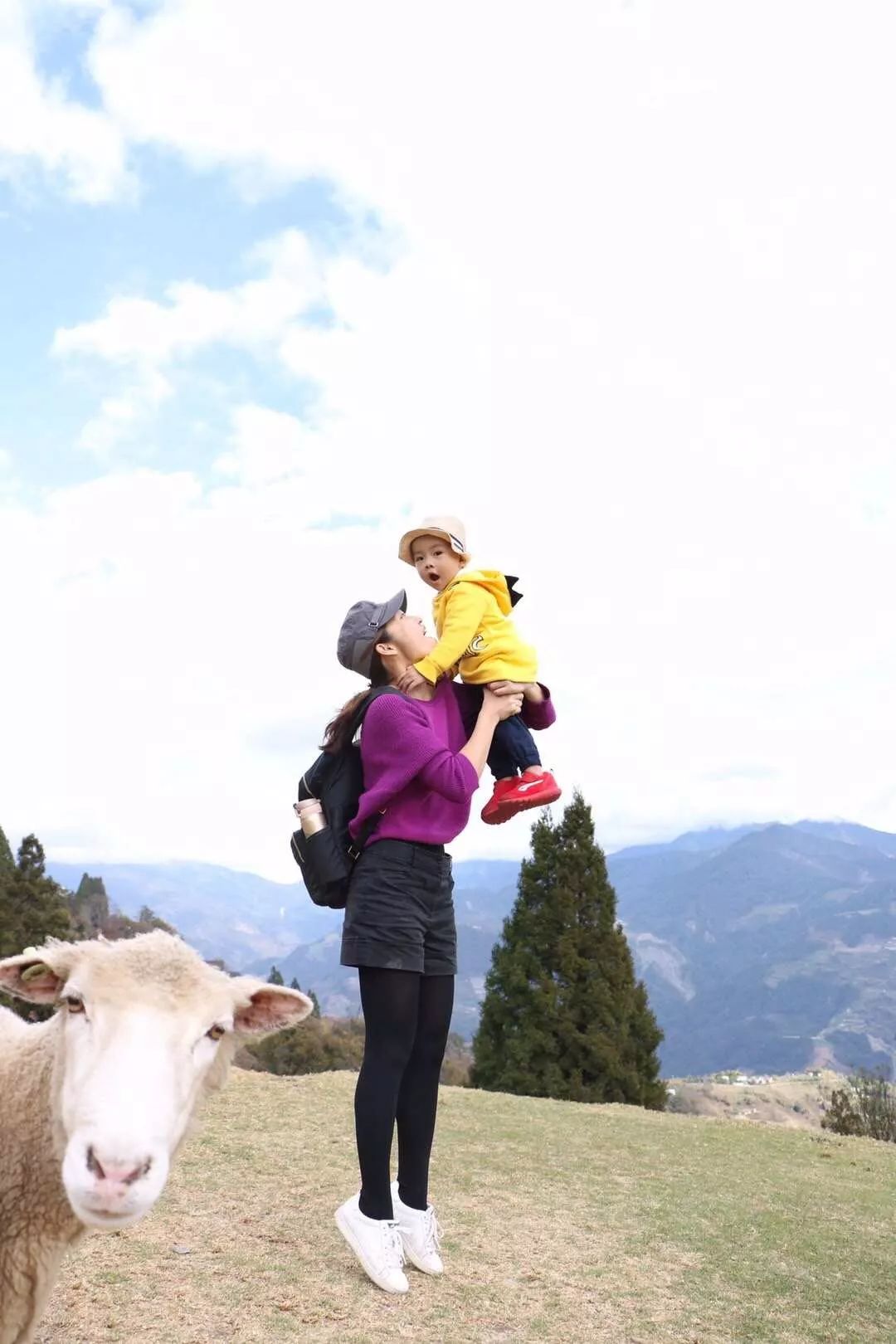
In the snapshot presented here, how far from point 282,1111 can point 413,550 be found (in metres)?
6.23

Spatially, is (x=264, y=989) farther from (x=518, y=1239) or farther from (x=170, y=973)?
(x=518, y=1239)

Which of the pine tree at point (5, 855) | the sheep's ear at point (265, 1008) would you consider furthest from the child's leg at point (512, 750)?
the pine tree at point (5, 855)

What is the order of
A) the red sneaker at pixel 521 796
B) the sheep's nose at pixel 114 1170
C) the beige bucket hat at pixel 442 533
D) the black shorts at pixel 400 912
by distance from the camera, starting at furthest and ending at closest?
the beige bucket hat at pixel 442 533 < the red sneaker at pixel 521 796 < the black shorts at pixel 400 912 < the sheep's nose at pixel 114 1170

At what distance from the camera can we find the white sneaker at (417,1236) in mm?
4398

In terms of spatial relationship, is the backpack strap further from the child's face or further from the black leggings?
the child's face

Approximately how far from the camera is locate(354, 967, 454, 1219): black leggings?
159 inches

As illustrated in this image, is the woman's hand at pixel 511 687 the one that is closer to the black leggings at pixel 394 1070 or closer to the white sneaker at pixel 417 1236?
the black leggings at pixel 394 1070

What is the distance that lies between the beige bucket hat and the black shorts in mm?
1536

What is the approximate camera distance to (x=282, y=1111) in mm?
8641

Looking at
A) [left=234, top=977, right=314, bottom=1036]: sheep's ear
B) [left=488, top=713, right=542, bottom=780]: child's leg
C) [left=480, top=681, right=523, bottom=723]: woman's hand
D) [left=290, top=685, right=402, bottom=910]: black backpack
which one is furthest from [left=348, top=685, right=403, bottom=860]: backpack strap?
[left=234, top=977, right=314, bottom=1036]: sheep's ear

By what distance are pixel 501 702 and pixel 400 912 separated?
1.09 metres

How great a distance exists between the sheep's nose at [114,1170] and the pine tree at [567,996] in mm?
17706

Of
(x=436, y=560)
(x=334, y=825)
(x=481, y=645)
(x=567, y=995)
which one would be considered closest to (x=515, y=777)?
(x=481, y=645)

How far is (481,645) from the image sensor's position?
4.53 m
